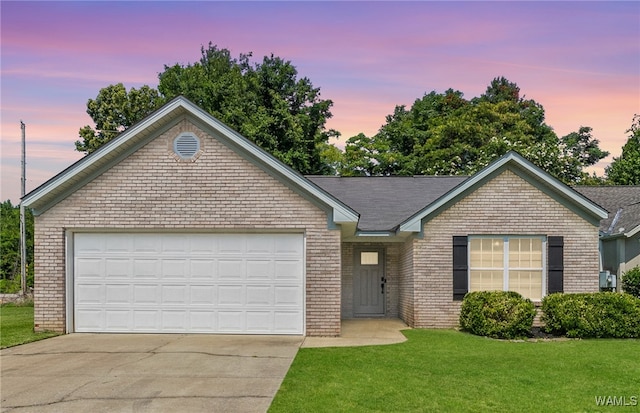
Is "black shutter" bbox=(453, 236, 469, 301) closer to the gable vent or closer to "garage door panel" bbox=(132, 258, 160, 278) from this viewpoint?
the gable vent

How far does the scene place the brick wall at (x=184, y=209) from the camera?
13.1 metres

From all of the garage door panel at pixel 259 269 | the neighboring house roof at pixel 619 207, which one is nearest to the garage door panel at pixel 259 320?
the garage door panel at pixel 259 269

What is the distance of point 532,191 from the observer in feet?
48.8

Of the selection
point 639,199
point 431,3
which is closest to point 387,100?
point 639,199

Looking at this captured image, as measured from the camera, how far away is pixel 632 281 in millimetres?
16938

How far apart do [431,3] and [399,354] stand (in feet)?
28.9

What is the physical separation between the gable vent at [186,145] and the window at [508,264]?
7532 millimetres

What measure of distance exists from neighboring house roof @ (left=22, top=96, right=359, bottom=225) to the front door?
5.05 metres

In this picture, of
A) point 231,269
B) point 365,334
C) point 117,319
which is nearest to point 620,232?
point 365,334

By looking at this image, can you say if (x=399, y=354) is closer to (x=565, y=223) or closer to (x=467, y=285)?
(x=467, y=285)

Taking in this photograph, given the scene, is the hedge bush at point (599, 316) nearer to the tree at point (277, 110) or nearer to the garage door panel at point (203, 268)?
the garage door panel at point (203, 268)

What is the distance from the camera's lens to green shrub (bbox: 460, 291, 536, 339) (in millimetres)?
13047

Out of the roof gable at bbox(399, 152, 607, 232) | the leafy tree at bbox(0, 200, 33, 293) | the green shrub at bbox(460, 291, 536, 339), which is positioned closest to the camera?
the green shrub at bbox(460, 291, 536, 339)

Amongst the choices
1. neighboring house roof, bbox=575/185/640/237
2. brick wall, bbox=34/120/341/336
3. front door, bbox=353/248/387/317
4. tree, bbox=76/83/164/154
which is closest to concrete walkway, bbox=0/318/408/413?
brick wall, bbox=34/120/341/336
